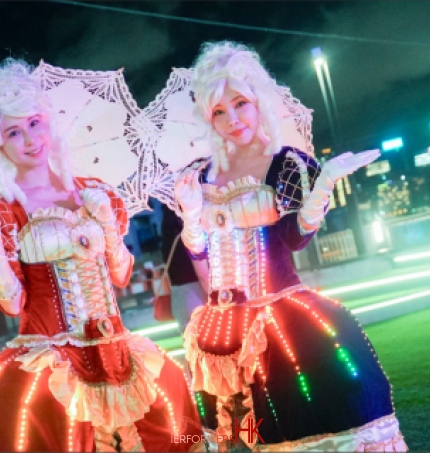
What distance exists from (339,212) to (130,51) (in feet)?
31.4

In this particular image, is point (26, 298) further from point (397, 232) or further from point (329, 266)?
point (397, 232)

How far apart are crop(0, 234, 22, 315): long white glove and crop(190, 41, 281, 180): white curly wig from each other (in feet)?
2.98

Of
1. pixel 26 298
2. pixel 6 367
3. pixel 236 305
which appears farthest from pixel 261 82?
pixel 6 367

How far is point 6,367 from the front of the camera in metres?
1.88

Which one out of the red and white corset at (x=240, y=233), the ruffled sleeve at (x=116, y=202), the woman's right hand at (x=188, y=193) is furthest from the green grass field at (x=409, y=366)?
the ruffled sleeve at (x=116, y=202)

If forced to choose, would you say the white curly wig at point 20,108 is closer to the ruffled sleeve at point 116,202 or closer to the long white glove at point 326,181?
the ruffled sleeve at point 116,202

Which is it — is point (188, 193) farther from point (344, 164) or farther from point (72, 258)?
point (344, 164)

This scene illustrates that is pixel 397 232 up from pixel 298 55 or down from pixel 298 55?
down

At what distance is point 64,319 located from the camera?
6.76ft

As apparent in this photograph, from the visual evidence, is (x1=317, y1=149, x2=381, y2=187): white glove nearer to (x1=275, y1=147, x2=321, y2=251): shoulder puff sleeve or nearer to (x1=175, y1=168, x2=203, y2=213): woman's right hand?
(x1=275, y1=147, x2=321, y2=251): shoulder puff sleeve

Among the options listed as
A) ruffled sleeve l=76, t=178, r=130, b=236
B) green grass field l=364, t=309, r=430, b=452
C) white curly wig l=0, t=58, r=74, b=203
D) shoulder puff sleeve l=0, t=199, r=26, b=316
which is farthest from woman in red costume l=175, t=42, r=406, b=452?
green grass field l=364, t=309, r=430, b=452

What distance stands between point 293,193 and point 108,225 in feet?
2.49

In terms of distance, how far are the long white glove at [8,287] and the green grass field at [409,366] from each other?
177cm

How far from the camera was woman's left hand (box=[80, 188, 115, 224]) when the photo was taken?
2209 mm
